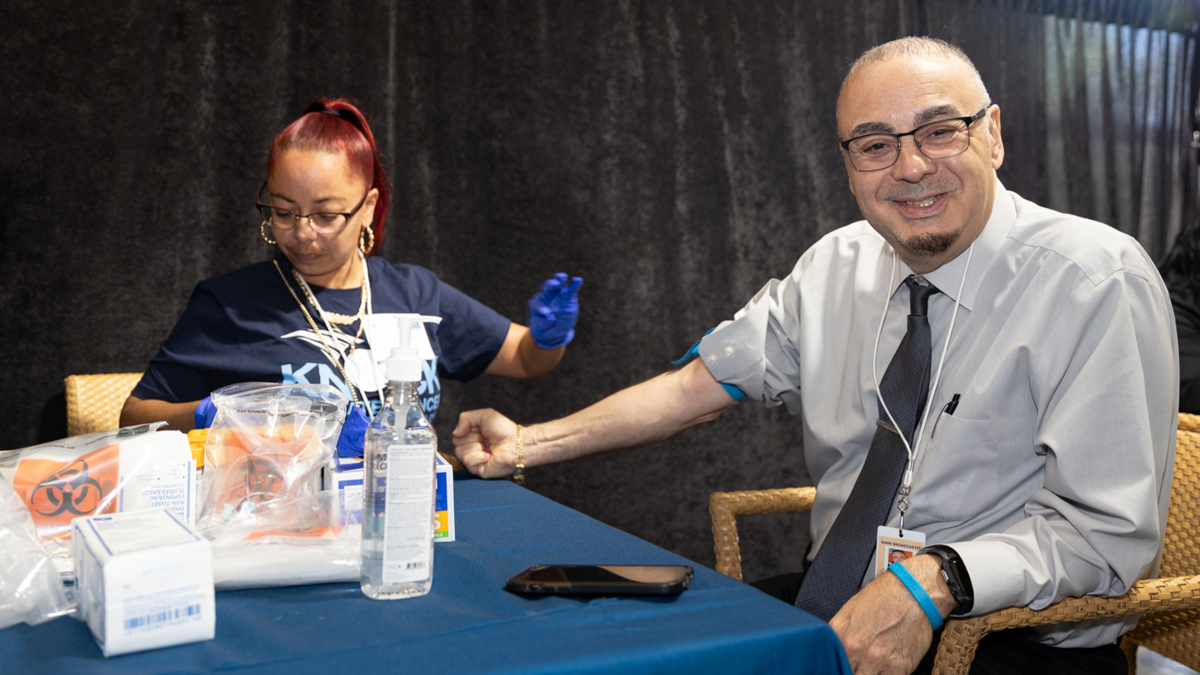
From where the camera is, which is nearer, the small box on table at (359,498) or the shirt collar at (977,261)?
the small box on table at (359,498)

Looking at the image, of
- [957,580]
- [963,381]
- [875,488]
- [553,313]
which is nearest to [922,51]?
[963,381]

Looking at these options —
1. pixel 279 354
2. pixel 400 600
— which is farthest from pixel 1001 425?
pixel 279 354

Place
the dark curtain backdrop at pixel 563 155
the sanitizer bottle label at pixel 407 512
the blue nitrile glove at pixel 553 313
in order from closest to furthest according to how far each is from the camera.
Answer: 1. the sanitizer bottle label at pixel 407 512
2. the blue nitrile glove at pixel 553 313
3. the dark curtain backdrop at pixel 563 155

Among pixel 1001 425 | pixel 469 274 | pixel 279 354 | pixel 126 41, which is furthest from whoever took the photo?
pixel 469 274

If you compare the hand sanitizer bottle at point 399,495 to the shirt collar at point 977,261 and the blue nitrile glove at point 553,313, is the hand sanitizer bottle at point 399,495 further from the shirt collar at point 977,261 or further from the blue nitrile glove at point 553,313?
the blue nitrile glove at point 553,313

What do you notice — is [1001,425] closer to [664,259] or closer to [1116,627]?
[1116,627]

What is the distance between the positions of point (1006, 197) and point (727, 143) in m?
1.63

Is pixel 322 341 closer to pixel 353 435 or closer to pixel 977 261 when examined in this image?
pixel 353 435

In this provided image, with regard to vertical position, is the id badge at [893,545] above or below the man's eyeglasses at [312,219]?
below

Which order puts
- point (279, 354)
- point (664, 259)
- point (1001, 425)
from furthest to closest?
point (664, 259) < point (279, 354) < point (1001, 425)

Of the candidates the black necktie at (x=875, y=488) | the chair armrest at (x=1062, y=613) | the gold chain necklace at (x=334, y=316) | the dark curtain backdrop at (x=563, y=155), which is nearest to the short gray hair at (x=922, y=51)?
the black necktie at (x=875, y=488)

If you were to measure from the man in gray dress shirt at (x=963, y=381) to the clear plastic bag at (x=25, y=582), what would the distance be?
730mm

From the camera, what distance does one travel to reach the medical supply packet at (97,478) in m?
0.83

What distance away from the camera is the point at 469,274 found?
250cm
